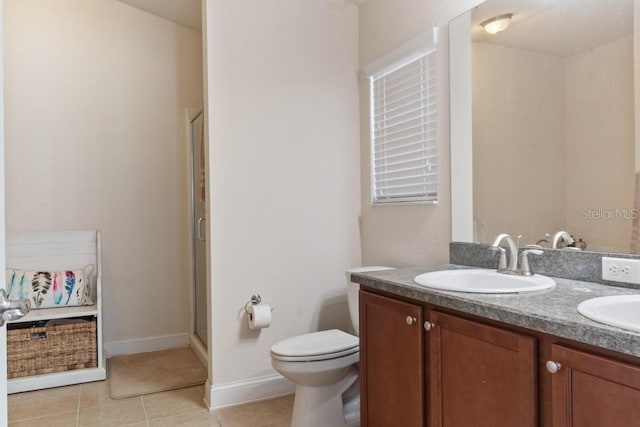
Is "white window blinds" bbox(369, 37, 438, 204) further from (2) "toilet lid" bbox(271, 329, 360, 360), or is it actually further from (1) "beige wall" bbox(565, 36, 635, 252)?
(2) "toilet lid" bbox(271, 329, 360, 360)

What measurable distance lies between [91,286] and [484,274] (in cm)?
282

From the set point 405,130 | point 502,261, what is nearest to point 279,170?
point 405,130

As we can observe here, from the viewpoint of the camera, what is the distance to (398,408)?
5.25 ft

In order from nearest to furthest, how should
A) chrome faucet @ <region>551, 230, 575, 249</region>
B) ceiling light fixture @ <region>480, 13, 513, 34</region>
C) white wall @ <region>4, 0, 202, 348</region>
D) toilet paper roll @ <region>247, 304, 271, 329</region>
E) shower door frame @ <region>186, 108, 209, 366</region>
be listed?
chrome faucet @ <region>551, 230, 575, 249</region> < ceiling light fixture @ <region>480, 13, 513, 34</region> < toilet paper roll @ <region>247, 304, 271, 329</region> < white wall @ <region>4, 0, 202, 348</region> < shower door frame @ <region>186, 108, 209, 366</region>

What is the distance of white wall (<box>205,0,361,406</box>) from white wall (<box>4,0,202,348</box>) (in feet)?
4.15

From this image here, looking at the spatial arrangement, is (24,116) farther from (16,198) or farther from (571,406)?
(571,406)

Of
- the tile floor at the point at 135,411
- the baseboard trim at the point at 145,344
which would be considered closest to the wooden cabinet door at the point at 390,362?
the tile floor at the point at 135,411

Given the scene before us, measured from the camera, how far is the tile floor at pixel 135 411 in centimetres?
231

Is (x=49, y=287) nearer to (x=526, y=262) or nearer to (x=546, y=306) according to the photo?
(x=526, y=262)

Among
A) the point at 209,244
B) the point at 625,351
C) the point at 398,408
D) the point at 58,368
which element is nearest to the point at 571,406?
the point at 625,351

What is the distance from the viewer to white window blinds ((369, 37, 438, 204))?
7.36 ft

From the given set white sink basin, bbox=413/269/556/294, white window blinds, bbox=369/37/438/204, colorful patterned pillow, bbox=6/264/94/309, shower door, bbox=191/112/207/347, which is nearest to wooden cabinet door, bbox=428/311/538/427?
white sink basin, bbox=413/269/556/294

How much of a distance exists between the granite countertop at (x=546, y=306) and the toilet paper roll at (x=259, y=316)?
0.96 metres

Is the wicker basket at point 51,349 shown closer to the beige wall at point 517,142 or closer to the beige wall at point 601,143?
the beige wall at point 517,142
